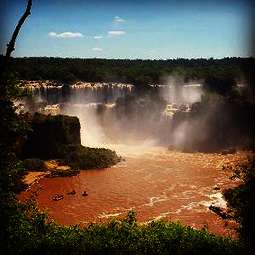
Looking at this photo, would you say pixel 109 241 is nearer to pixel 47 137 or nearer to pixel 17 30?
pixel 17 30

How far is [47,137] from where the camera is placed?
43.2 metres

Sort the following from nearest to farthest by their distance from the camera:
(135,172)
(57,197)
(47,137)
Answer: (57,197) → (135,172) → (47,137)

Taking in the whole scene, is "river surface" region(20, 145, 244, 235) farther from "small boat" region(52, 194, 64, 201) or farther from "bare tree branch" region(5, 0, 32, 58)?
"bare tree branch" region(5, 0, 32, 58)

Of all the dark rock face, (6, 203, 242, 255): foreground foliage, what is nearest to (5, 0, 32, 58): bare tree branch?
(6, 203, 242, 255): foreground foliage

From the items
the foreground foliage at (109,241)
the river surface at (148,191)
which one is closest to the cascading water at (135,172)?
the river surface at (148,191)

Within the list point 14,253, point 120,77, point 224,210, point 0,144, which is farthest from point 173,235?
point 120,77

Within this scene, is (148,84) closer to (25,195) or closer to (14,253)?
(25,195)

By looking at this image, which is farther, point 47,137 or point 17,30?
point 47,137

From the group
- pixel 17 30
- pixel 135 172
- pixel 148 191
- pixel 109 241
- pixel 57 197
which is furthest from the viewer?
pixel 135 172

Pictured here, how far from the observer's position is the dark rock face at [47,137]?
42.9m

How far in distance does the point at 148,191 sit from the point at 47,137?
13.7 metres

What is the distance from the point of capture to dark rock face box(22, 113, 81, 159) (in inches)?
1689

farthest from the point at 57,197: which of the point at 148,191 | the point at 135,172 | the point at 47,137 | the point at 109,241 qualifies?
the point at 109,241

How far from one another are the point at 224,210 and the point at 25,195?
16335 mm
